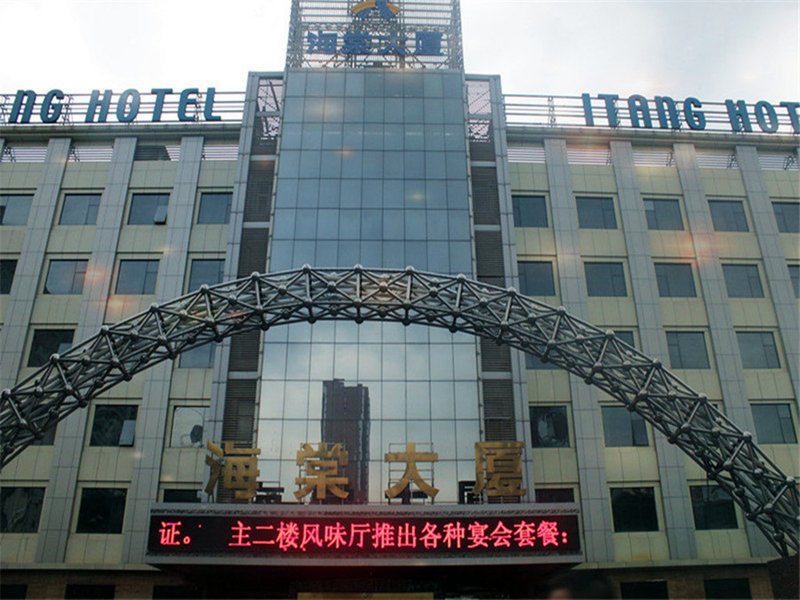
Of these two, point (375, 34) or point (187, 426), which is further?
point (375, 34)

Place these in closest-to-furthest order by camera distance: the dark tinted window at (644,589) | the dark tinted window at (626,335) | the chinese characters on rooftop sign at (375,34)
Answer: the dark tinted window at (644,589) < the dark tinted window at (626,335) < the chinese characters on rooftop sign at (375,34)

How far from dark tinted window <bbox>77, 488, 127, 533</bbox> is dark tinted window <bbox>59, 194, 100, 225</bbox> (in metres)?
13.3

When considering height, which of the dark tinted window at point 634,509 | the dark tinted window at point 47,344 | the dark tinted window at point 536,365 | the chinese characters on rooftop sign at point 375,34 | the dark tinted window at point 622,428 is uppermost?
the chinese characters on rooftop sign at point 375,34

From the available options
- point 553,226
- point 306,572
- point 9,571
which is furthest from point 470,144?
point 9,571

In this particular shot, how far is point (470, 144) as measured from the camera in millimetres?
33031

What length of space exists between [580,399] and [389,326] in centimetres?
915

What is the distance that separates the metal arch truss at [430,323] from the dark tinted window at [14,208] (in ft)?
60.0

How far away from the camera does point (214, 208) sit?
3241 cm

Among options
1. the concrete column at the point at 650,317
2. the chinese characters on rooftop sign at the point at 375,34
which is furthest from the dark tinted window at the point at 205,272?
the concrete column at the point at 650,317

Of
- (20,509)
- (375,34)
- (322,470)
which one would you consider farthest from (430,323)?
(375,34)

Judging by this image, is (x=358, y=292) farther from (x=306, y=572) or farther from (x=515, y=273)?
(x=515, y=273)

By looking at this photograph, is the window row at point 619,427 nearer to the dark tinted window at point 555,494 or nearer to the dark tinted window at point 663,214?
the dark tinted window at point 555,494

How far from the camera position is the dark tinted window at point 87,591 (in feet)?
83.4

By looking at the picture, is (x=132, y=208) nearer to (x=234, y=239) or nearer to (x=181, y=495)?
(x=234, y=239)
